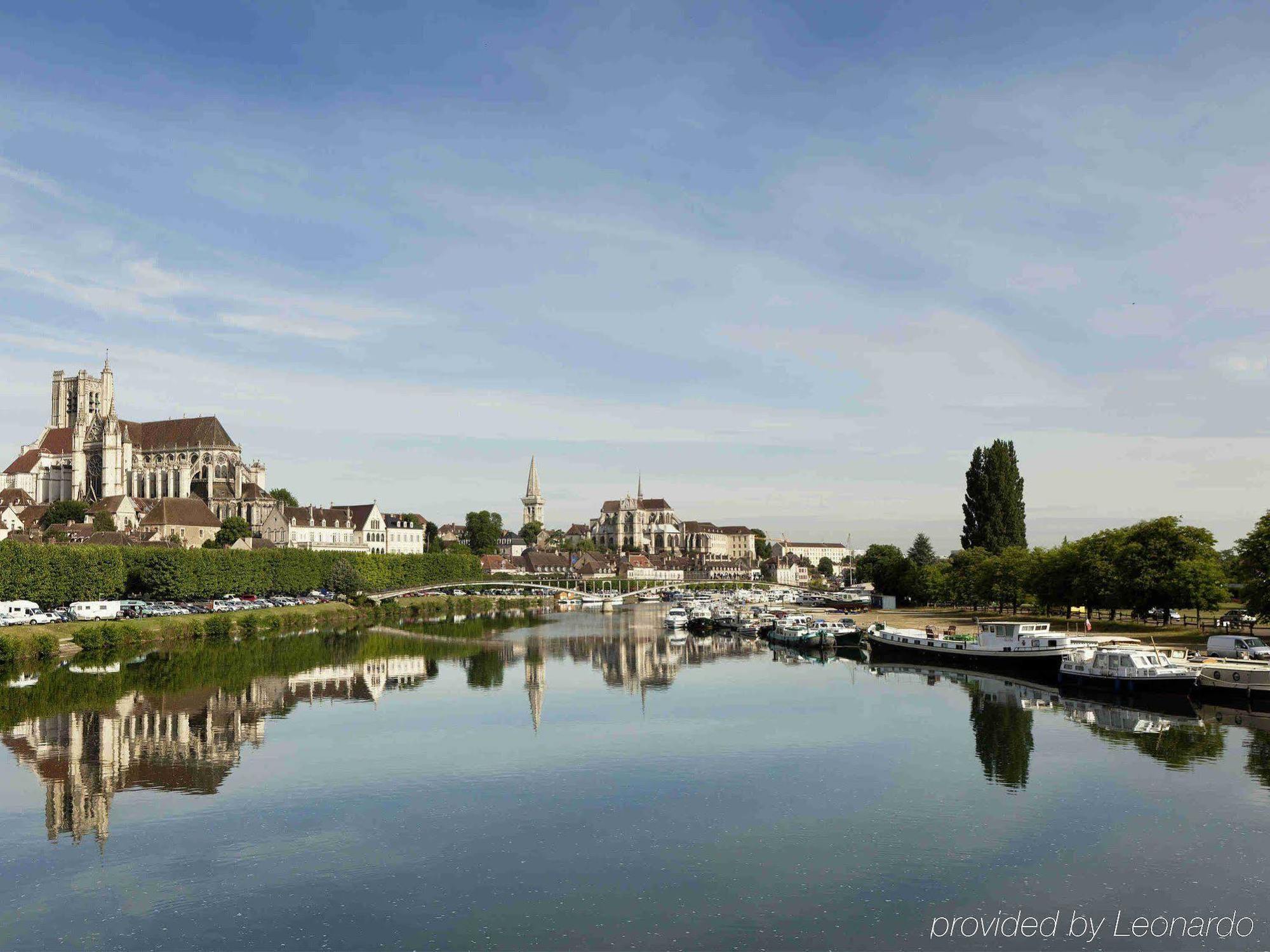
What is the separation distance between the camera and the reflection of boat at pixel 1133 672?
148ft

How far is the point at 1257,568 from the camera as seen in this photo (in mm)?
49000

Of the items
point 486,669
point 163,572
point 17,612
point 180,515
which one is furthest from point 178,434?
point 486,669

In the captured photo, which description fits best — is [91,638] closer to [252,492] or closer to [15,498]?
[252,492]

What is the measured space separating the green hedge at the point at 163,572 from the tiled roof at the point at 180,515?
94.4ft

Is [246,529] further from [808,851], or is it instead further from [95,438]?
[808,851]

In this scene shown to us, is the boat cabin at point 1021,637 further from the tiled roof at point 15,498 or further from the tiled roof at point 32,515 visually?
the tiled roof at point 15,498

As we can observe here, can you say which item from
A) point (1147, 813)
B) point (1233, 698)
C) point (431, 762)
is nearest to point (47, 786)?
point (431, 762)

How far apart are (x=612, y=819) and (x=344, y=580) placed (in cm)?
9368

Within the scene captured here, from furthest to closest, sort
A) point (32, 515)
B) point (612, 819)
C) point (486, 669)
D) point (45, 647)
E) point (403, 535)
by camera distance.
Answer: point (403, 535) → point (32, 515) → point (486, 669) → point (45, 647) → point (612, 819)

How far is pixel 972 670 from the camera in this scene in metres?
59.4

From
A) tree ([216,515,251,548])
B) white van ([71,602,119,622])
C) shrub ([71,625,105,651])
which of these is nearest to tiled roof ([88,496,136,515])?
tree ([216,515,251,548])

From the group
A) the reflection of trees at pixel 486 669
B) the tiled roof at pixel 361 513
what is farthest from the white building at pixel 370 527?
the reflection of trees at pixel 486 669

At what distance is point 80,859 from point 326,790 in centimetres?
719

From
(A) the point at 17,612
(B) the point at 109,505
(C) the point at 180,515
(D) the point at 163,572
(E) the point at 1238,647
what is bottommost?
(E) the point at 1238,647
